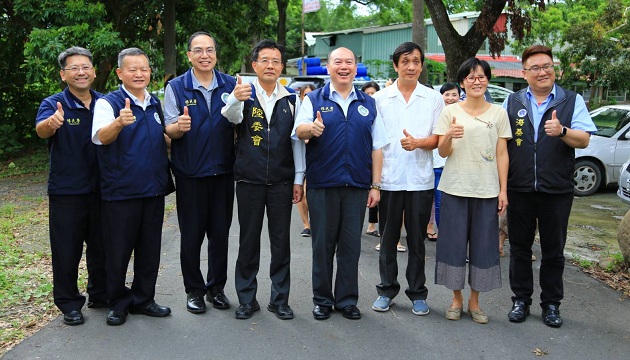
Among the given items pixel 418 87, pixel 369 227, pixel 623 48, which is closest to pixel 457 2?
pixel 623 48

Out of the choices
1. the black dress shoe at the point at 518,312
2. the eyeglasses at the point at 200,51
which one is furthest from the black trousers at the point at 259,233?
the black dress shoe at the point at 518,312

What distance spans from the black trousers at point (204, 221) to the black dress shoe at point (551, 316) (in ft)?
8.35

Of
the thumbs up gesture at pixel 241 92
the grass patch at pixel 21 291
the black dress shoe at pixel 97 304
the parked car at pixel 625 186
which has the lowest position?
the grass patch at pixel 21 291

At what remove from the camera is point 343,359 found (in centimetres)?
420

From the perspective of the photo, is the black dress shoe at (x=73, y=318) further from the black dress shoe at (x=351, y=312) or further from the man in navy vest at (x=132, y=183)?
the black dress shoe at (x=351, y=312)

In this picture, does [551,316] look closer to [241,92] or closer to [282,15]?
[241,92]

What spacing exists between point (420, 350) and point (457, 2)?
28579 millimetres

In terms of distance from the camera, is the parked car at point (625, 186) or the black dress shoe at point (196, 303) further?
the parked car at point (625, 186)

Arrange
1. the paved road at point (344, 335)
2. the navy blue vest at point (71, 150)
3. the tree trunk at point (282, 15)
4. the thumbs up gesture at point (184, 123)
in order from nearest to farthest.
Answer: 1. the paved road at point (344, 335)
2. the thumbs up gesture at point (184, 123)
3. the navy blue vest at point (71, 150)
4. the tree trunk at point (282, 15)

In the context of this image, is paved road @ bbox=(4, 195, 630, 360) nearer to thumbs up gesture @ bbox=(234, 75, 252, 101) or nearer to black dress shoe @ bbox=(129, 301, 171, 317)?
black dress shoe @ bbox=(129, 301, 171, 317)

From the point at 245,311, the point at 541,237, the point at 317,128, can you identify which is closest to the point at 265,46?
the point at 317,128

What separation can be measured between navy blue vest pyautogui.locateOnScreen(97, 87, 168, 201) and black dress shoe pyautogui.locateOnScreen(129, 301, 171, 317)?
891 mm

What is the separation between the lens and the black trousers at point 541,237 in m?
4.86

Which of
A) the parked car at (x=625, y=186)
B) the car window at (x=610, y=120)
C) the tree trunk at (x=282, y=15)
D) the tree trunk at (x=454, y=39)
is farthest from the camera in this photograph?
the tree trunk at (x=282, y=15)
